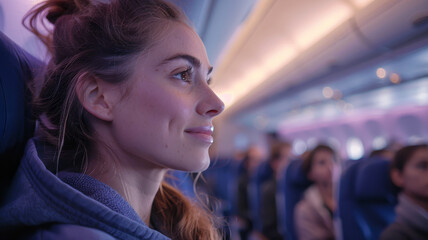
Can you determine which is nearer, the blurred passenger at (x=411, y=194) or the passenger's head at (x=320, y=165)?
the blurred passenger at (x=411, y=194)

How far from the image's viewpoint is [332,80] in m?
3.87

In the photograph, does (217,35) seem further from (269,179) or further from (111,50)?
(269,179)

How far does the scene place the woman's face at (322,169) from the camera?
2.97 meters

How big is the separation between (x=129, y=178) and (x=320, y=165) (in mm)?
2545

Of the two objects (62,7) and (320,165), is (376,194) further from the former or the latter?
(62,7)

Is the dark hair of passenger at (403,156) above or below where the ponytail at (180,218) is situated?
above

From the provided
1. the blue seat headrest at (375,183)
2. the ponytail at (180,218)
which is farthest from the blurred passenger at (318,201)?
the ponytail at (180,218)

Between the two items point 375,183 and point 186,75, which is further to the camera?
point 375,183

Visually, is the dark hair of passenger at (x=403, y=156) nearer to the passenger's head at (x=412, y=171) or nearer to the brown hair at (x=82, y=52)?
the passenger's head at (x=412, y=171)

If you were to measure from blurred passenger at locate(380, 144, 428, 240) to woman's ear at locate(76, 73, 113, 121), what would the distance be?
5.84 feet

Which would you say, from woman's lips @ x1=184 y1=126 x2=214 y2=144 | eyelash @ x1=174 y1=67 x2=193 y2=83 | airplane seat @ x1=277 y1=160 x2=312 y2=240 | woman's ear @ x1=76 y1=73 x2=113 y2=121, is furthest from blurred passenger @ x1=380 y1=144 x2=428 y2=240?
woman's ear @ x1=76 y1=73 x2=113 y2=121

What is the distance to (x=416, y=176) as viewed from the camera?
1.94m

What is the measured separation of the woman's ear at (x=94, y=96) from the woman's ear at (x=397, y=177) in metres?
2.08

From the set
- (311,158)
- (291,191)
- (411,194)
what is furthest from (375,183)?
(291,191)
